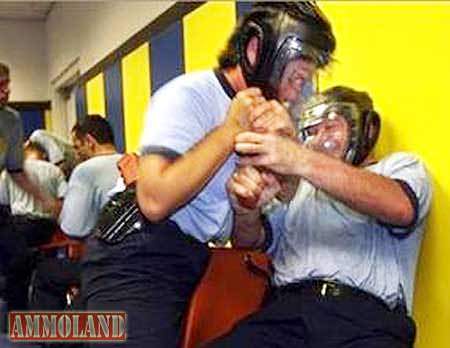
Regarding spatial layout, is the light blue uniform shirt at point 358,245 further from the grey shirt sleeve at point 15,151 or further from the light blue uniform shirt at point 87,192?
the grey shirt sleeve at point 15,151

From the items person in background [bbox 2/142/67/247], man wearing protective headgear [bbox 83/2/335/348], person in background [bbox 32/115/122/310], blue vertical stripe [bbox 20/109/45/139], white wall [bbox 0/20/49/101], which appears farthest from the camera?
white wall [bbox 0/20/49/101]

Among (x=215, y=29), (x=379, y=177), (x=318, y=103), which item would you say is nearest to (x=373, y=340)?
(x=379, y=177)

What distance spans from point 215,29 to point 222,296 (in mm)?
1630

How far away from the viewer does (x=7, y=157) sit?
325 centimetres

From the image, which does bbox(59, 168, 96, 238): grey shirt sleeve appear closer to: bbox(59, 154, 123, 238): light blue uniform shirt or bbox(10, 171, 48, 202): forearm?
bbox(59, 154, 123, 238): light blue uniform shirt

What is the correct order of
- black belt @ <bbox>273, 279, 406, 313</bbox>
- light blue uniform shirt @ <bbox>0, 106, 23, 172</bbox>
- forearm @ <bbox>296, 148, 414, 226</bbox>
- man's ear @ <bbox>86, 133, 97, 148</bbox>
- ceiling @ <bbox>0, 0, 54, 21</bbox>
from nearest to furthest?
forearm @ <bbox>296, 148, 414, 226</bbox> < black belt @ <bbox>273, 279, 406, 313</bbox> < light blue uniform shirt @ <bbox>0, 106, 23, 172</bbox> < man's ear @ <bbox>86, 133, 97, 148</bbox> < ceiling @ <bbox>0, 0, 54, 21</bbox>

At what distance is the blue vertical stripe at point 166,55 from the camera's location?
3389 millimetres

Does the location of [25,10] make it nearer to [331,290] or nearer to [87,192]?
[87,192]

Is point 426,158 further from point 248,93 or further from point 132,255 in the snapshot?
point 132,255

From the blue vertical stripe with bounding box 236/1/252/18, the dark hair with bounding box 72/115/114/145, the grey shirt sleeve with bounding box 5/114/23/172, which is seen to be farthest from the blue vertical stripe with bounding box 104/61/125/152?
the blue vertical stripe with bounding box 236/1/252/18

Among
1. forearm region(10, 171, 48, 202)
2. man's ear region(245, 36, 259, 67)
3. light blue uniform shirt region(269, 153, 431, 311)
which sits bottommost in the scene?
light blue uniform shirt region(269, 153, 431, 311)

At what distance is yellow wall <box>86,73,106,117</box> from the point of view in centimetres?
484

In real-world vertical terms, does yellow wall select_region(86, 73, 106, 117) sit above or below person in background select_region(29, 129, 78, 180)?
above

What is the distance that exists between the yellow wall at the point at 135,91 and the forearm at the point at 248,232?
2.32m
